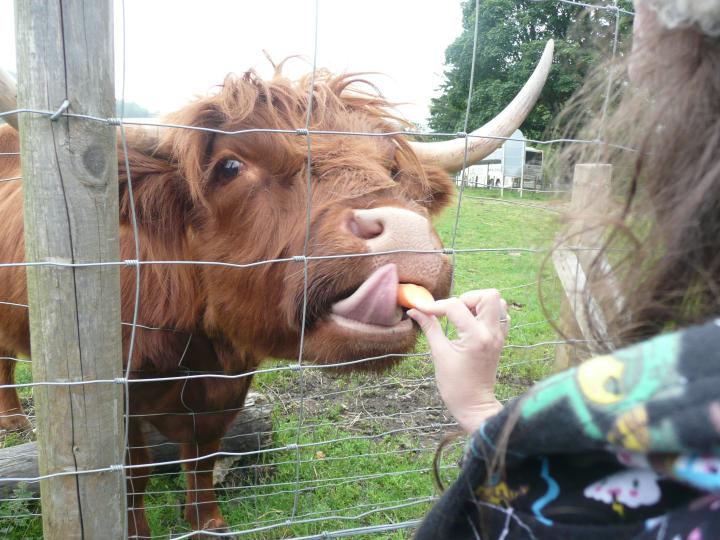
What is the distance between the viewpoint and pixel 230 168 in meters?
2.26

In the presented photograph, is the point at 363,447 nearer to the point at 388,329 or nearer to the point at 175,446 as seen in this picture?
the point at 175,446

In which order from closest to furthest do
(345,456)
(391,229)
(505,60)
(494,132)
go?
1. (391,229)
2. (494,132)
3. (345,456)
4. (505,60)

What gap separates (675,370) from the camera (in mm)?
654

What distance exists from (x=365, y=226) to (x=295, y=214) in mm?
313

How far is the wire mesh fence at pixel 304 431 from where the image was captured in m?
1.98

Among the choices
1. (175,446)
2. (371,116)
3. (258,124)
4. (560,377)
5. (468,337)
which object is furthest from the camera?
(175,446)

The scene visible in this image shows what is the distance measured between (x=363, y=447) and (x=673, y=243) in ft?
9.79

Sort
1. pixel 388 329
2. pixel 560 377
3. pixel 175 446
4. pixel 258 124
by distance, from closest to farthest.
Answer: pixel 560 377 < pixel 388 329 < pixel 258 124 < pixel 175 446

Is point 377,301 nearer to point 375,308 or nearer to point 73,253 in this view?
point 375,308

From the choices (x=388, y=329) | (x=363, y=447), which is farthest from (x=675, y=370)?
(x=363, y=447)

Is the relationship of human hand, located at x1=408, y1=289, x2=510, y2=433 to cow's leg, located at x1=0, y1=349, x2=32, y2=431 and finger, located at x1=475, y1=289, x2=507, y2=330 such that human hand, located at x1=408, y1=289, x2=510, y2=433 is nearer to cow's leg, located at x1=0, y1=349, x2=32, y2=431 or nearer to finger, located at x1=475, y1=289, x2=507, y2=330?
finger, located at x1=475, y1=289, x2=507, y2=330

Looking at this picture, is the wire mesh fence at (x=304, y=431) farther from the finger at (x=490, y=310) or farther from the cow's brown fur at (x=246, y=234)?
the finger at (x=490, y=310)

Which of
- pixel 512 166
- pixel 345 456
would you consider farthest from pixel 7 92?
pixel 512 166

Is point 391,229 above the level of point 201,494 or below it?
above
